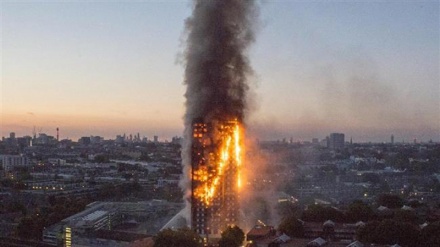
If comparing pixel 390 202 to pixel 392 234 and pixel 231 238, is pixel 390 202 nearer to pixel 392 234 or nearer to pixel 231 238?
pixel 392 234

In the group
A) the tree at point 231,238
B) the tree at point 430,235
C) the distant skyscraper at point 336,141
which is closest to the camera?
the tree at point 430,235

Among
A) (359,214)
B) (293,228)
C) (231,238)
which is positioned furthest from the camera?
(359,214)

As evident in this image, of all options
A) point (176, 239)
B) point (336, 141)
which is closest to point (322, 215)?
point (176, 239)

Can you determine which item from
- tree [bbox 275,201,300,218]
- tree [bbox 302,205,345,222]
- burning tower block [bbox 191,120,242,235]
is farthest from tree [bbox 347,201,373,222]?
burning tower block [bbox 191,120,242,235]

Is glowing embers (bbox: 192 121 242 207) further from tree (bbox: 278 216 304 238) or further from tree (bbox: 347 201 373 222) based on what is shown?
tree (bbox: 347 201 373 222)

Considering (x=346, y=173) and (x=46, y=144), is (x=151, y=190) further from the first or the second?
(x=46, y=144)

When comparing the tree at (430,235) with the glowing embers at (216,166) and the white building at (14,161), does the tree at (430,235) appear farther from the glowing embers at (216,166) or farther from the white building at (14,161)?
the white building at (14,161)

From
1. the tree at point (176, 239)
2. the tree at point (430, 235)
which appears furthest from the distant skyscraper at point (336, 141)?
the tree at point (176, 239)
